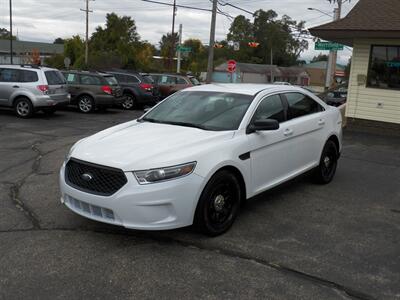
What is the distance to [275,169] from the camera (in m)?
5.54

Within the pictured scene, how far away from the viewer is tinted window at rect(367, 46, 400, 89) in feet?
42.7

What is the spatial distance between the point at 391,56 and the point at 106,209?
11.4 metres

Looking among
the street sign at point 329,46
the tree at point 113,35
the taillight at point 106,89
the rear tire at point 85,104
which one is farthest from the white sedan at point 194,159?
the tree at point 113,35

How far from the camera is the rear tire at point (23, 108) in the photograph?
14.5 m

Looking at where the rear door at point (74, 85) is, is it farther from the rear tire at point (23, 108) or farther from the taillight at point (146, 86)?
the taillight at point (146, 86)

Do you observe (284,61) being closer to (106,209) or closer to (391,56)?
(391,56)

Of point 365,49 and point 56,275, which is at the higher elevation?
point 365,49

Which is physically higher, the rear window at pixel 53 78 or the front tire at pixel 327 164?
the rear window at pixel 53 78

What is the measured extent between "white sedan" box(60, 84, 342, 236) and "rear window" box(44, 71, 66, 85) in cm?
976

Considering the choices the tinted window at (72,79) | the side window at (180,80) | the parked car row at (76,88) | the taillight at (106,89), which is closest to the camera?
the parked car row at (76,88)

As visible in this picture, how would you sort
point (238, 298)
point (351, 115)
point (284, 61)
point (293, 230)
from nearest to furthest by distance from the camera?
point (238, 298) < point (293, 230) < point (351, 115) < point (284, 61)

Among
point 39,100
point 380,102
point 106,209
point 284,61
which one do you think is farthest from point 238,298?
point 284,61

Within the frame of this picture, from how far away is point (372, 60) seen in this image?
528 inches

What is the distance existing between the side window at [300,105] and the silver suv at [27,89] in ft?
33.4
